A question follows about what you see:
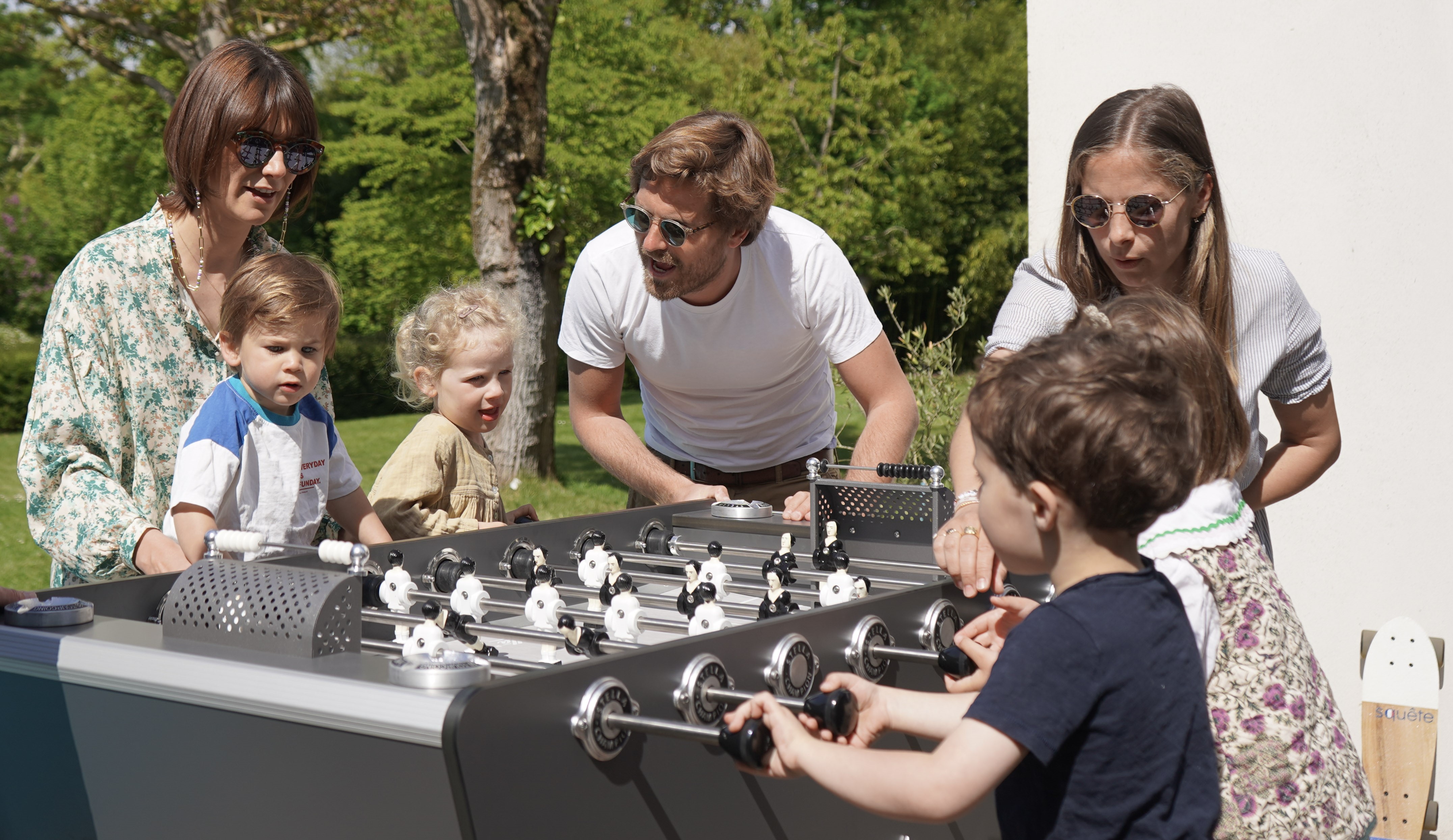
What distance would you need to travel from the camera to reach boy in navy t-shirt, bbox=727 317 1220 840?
1.59 metres

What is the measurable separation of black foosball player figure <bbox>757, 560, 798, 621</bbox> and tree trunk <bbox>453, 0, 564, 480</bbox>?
782cm

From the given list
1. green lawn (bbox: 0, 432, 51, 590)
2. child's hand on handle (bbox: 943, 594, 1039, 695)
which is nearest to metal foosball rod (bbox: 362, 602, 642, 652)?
child's hand on handle (bbox: 943, 594, 1039, 695)

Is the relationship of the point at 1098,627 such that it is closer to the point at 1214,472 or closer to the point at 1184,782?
the point at 1184,782

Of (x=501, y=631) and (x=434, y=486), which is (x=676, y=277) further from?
(x=501, y=631)

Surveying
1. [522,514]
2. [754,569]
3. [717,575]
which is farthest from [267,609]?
[522,514]

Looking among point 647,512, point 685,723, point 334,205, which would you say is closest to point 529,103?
point 647,512

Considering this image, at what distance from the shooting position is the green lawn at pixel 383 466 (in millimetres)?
9211

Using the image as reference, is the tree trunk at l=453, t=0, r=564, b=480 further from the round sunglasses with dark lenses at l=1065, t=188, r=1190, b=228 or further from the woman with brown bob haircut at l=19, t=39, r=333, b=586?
the round sunglasses with dark lenses at l=1065, t=188, r=1190, b=228

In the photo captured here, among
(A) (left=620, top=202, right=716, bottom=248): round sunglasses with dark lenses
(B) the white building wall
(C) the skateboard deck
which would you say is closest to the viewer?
(A) (left=620, top=202, right=716, bottom=248): round sunglasses with dark lenses

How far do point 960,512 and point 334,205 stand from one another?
1229 inches

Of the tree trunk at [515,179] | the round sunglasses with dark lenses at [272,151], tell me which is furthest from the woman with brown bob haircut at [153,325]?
the tree trunk at [515,179]

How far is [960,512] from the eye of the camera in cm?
249

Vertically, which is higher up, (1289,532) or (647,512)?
(647,512)

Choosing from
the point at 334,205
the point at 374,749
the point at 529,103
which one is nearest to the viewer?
the point at 374,749
